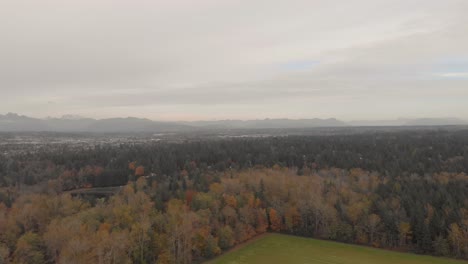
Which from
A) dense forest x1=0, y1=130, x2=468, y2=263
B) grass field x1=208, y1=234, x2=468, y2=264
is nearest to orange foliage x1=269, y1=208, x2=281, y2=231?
dense forest x1=0, y1=130, x2=468, y2=263

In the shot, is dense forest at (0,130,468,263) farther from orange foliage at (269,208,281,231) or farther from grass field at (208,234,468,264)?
grass field at (208,234,468,264)

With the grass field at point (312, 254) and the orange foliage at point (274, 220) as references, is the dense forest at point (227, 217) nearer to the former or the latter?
the orange foliage at point (274, 220)

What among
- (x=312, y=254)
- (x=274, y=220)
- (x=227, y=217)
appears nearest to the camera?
(x=312, y=254)

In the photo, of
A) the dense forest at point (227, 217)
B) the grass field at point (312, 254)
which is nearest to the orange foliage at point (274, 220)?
the dense forest at point (227, 217)

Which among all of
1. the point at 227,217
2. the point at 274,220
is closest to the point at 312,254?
the point at 274,220

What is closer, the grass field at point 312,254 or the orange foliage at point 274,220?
the grass field at point 312,254

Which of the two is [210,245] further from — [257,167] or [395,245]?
[257,167]

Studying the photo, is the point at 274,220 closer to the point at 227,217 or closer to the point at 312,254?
the point at 227,217

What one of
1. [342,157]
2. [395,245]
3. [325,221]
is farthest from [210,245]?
[342,157]

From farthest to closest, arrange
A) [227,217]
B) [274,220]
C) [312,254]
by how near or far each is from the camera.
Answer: [274,220] → [227,217] → [312,254]

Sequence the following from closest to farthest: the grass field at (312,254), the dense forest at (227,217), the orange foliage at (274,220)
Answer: the dense forest at (227,217)
the grass field at (312,254)
the orange foliage at (274,220)
